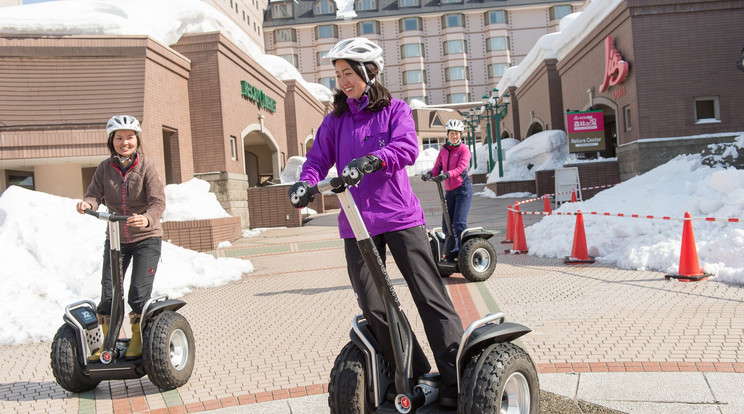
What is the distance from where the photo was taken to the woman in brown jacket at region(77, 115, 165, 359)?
169 inches

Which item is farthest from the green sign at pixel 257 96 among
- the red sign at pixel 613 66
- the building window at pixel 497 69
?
the building window at pixel 497 69

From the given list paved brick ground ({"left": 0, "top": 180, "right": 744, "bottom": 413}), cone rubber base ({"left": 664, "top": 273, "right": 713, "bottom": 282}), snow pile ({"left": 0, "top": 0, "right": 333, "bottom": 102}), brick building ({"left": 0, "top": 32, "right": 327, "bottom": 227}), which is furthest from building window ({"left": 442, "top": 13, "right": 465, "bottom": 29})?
cone rubber base ({"left": 664, "top": 273, "right": 713, "bottom": 282})

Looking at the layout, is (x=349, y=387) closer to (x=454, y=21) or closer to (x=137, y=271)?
(x=137, y=271)

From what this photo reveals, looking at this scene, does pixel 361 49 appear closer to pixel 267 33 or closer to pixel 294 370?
pixel 294 370

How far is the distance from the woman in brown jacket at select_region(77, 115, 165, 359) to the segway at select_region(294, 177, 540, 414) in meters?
2.00

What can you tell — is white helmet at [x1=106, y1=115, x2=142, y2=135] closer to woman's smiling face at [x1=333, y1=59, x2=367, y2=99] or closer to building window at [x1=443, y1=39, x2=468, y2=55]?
woman's smiling face at [x1=333, y1=59, x2=367, y2=99]

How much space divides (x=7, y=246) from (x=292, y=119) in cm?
2050

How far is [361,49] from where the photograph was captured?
299 centimetres

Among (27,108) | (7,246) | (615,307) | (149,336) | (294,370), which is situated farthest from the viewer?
(27,108)

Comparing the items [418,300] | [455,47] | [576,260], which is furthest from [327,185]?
[455,47]

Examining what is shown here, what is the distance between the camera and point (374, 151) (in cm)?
291

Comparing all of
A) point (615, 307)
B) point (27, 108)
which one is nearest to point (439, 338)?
point (615, 307)

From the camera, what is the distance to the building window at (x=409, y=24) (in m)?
63.4

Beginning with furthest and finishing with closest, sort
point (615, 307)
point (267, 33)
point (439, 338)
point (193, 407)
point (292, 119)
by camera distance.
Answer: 1. point (267, 33)
2. point (292, 119)
3. point (615, 307)
4. point (193, 407)
5. point (439, 338)
